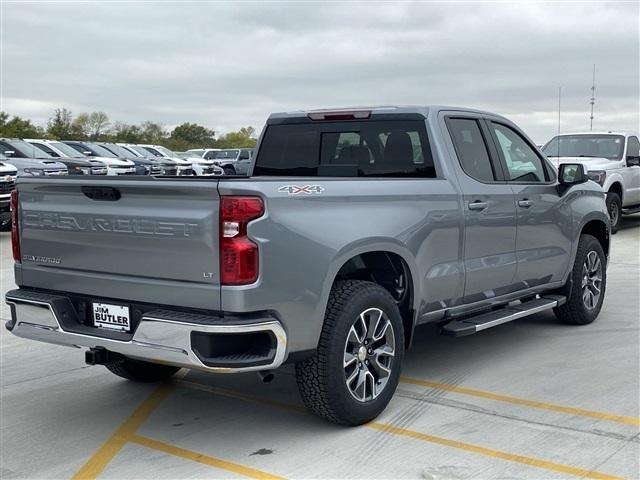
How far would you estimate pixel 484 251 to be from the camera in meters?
5.96

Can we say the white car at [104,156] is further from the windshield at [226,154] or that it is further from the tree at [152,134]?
the tree at [152,134]

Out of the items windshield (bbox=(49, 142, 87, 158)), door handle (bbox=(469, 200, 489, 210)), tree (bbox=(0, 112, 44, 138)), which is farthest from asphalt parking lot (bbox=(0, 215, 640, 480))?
tree (bbox=(0, 112, 44, 138))

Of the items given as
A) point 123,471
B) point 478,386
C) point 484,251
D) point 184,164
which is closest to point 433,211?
point 484,251

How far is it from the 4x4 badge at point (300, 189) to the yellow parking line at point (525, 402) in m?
1.93

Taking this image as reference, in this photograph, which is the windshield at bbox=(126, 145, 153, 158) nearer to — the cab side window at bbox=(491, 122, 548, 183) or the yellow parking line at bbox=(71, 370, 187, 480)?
the cab side window at bbox=(491, 122, 548, 183)

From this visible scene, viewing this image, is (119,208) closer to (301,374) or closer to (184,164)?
(301,374)

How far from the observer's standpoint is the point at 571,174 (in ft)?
22.5

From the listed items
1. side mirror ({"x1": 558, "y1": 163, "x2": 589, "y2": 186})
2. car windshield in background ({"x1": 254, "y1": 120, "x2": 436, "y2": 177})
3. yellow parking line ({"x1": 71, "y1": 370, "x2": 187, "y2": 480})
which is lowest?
yellow parking line ({"x1": 71, "y1": 370, "x2": 187, "y2": 480})

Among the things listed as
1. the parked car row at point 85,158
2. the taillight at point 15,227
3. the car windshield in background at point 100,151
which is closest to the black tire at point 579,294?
the taillight at point 15,227

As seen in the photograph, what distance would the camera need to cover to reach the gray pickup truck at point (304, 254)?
4172mm

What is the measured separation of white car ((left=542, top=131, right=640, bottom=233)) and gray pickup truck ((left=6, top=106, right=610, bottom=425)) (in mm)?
8959

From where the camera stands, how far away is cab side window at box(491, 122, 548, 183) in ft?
21.3

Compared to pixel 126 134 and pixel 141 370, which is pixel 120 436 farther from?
pixel 126 134

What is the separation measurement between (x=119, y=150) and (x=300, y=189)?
85.1ft
